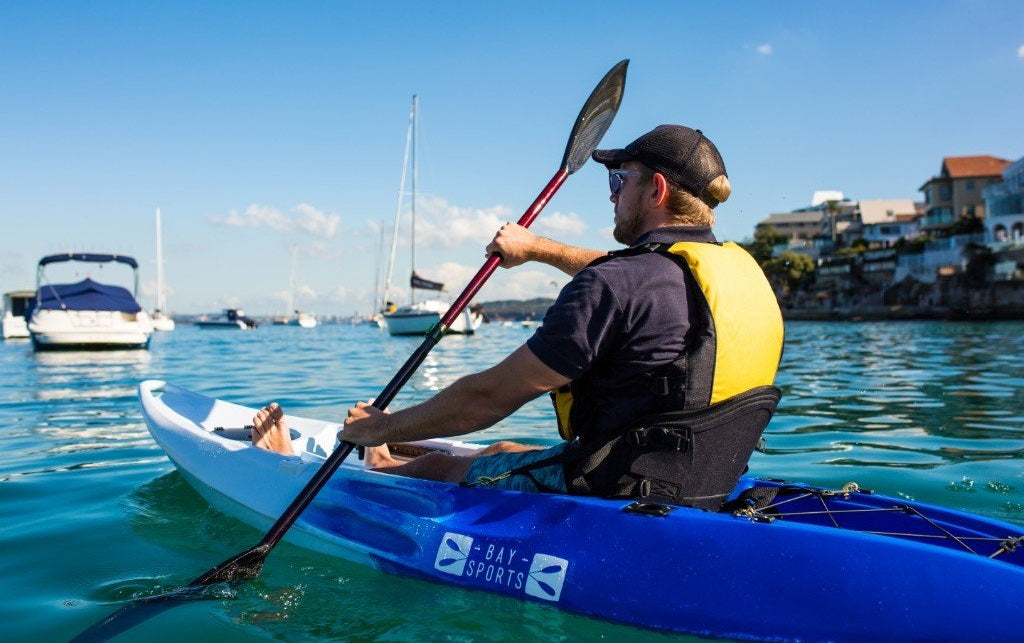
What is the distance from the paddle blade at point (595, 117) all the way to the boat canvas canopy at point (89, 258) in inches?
1039

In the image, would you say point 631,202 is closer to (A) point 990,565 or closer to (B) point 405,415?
(B) point 405,415

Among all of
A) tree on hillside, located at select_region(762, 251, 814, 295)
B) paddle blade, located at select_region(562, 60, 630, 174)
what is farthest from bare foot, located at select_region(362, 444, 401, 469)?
tree on hillside, located at select_region(762, 251, 814, 295)

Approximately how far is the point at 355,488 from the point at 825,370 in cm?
1267

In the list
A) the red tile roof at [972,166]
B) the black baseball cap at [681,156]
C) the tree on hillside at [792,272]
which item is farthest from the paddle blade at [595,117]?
the red tile roof at [972,166]

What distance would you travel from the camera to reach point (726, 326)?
8.41 feet

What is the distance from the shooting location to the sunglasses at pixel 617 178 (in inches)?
111

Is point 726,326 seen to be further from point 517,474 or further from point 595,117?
point 595,117

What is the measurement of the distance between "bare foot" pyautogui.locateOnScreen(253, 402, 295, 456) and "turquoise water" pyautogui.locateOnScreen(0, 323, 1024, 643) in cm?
47

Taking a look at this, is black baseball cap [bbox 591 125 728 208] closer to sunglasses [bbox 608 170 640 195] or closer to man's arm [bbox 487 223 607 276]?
sunglasses [bbox 608 170 640 195]

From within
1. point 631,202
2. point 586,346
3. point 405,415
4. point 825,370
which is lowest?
point 825,370

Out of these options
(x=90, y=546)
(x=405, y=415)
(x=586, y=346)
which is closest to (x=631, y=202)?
(x=586, y=346)

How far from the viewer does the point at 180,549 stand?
13.4 feet

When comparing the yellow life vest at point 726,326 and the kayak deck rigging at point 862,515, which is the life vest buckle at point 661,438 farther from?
the kayak deck rigging at point 862,515

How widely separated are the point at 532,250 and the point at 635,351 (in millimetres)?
1164
